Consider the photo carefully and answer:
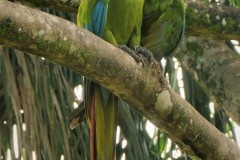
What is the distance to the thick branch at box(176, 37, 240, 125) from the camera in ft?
6.82

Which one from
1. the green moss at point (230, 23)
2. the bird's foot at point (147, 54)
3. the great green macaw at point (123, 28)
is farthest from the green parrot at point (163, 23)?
the bird's foot at point (147, 54)

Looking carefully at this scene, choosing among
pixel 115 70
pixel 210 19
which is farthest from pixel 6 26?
pixel 210 19

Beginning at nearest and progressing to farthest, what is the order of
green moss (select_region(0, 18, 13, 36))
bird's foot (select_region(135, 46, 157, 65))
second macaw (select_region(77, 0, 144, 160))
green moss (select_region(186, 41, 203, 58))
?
green moss (select_region(0, 18, 13, 36)) → bird's foot (select_region(135, 46, 157, 65)) → second macaw (select_region(77, 0, 144, 160)) → green moss (select_region(186, 41, 203, 58))

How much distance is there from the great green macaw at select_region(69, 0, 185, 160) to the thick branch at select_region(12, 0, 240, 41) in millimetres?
81

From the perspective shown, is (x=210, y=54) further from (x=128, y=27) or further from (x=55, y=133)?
(x=55, y=133)

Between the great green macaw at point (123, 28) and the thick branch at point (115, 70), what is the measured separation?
25cm

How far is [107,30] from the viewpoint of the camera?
2047mm

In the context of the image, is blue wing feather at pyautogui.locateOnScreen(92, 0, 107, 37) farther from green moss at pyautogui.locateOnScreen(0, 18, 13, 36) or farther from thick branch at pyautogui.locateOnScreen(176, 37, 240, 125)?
green moss at pyautogui.locateOnScreen(0, 18, 13, 36)

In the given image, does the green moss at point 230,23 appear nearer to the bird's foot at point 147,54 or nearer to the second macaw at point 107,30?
the second macaw at point 107,30

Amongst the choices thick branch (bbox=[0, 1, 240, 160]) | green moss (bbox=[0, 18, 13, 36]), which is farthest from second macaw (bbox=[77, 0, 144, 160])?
green moss (bbox=[0, 18, 13, 36])

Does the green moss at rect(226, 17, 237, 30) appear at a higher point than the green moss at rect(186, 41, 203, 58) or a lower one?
higher

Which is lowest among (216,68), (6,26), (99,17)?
(216,68)

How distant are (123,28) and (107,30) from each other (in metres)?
0.06

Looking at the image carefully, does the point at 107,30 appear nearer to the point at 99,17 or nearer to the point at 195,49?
the point at 99,17
